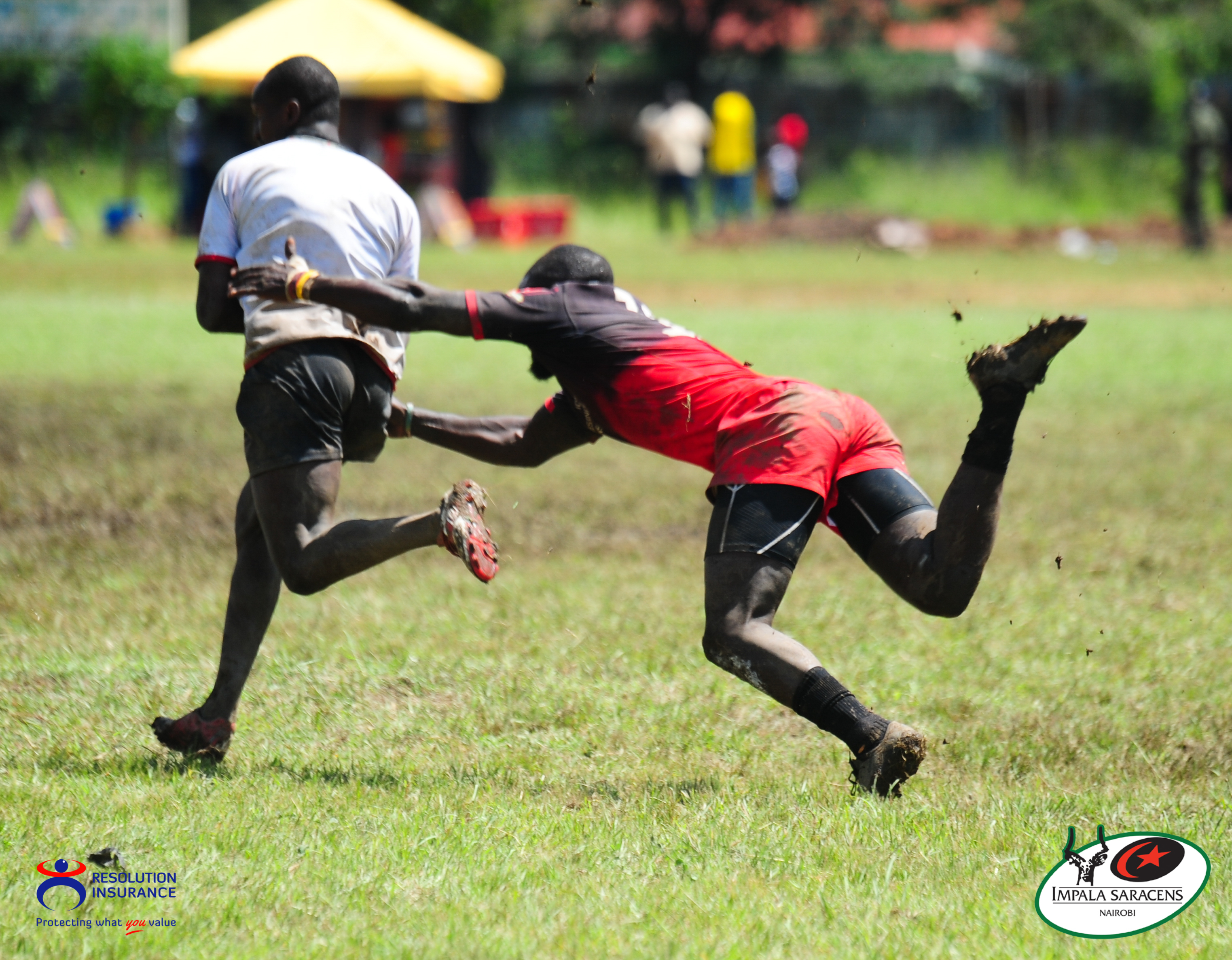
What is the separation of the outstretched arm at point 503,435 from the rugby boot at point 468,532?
0.71 m

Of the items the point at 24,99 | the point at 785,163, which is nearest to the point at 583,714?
the point at 785,163

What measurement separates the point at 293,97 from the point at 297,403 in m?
0.96

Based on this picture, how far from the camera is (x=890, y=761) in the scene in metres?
4.25

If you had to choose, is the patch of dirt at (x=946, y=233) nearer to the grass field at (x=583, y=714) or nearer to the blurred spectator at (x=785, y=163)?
the blurred spectator at (x=785, y=163)

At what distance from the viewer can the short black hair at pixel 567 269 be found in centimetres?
461

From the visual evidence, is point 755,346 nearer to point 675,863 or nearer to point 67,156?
point 675,863

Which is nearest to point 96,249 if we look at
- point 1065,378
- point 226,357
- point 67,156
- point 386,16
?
point 386,16

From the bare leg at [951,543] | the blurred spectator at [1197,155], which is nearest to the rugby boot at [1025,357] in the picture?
the bare leg at [951,543]

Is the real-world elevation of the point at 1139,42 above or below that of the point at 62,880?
above

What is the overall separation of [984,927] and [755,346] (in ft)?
37.0

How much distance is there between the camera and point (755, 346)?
1452 cm

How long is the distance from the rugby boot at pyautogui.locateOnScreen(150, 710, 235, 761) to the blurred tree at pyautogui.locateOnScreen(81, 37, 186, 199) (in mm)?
25054

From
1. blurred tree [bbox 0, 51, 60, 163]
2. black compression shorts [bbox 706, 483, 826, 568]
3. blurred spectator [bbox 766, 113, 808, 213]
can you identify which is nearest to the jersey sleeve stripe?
black compression shorts [bbox 706, 483, 826, 568]

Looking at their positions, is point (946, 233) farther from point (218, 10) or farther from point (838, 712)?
point (218, 10)
